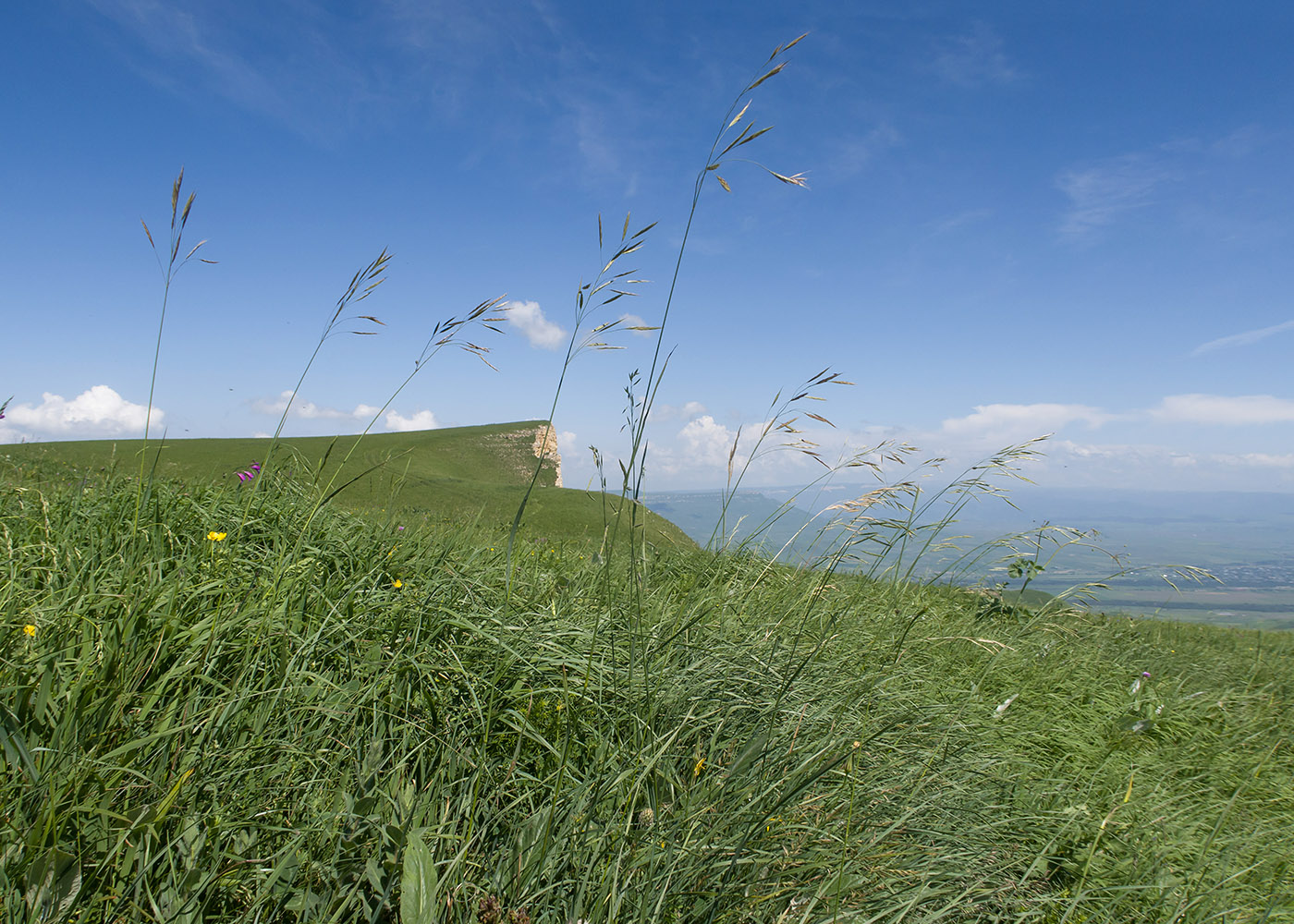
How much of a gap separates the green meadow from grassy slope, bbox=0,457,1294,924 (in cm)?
1

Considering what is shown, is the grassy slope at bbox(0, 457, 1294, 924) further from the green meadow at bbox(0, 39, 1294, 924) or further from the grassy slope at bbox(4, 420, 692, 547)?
the grassy slope at bbox(4, 420, 692, 547)

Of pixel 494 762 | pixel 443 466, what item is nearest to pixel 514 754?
pixel 494 762

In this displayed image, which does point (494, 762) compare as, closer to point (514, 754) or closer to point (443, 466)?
point (514, 754)

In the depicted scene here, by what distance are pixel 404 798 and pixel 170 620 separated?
2.88 ft

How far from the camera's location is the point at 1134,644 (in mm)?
5434

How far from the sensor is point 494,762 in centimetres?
175

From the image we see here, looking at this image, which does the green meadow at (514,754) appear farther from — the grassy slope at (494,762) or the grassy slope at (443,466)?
the grassy slope at (443,466)

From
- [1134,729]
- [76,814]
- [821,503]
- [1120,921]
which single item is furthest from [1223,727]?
[76,814]

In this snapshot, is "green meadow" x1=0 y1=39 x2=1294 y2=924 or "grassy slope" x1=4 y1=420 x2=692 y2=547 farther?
"grassy slope" x1=4 y1=420 x2=692 y2=547

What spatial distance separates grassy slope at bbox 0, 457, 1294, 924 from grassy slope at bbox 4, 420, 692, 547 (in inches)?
30.6

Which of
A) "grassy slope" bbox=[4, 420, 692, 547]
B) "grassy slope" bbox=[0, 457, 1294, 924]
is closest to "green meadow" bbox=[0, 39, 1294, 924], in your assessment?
"grassy slope" bbox=[0, 457, 1294, 924]

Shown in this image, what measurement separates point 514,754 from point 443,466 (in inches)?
1564

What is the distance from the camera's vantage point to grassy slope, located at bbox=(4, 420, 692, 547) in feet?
26.6

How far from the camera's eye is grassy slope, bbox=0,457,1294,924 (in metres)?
1.27
